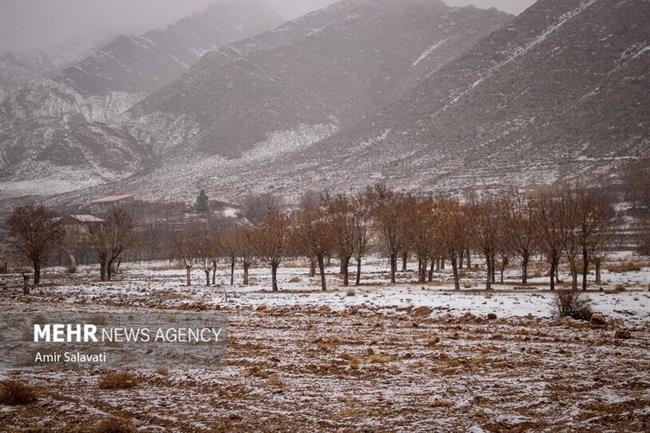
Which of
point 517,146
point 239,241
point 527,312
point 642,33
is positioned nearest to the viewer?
point 527,312

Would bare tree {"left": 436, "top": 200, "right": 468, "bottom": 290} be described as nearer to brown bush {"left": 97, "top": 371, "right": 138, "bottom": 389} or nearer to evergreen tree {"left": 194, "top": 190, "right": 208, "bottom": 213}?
brown bush {"left": 97, "top": 371, "right": 138, "bottom": 389}

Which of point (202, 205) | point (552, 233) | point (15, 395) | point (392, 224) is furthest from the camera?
point (202, 205)

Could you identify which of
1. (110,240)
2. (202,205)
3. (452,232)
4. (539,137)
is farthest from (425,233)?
(539,137)

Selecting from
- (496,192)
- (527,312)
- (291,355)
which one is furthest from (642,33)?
(291,355)

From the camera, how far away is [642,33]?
619 feet

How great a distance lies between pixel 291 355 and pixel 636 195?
343 ft

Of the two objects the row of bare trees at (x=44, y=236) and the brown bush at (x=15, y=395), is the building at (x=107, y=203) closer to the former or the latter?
the row of bare trees at (x=44, y=236)

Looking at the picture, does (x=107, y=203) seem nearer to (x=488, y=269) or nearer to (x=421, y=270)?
(x=421, y=270)

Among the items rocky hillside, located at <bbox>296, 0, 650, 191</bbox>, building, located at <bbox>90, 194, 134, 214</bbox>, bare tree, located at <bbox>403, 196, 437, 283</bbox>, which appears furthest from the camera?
building, located at <bbox>90, 194, 134, 214</bbox>

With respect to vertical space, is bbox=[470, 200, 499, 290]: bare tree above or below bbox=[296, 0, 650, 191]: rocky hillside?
below

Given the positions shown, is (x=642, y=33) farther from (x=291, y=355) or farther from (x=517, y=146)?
(x=291, y=355)

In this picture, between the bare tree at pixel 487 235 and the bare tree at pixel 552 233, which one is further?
Result: the bare tree at pixel 487 235

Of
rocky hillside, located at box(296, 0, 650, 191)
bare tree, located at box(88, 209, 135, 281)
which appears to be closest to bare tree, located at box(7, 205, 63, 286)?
bare tree, located at box(88, 209, 135, 281)

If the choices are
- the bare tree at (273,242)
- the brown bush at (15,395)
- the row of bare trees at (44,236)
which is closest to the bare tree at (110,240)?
the row of bare trees at (44,236)
